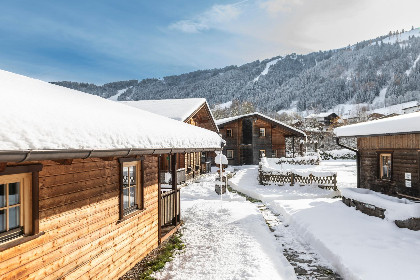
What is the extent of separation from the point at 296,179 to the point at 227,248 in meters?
11.7

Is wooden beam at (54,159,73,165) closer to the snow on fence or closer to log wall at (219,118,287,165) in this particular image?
the snow on fence

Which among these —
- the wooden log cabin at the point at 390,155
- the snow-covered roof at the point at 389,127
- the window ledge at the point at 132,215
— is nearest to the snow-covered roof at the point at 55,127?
the window ledge at the point at 132,215

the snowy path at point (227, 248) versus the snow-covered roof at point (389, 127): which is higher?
the snow-covered roof at point (389, 127)

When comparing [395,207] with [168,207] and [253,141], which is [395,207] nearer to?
[168,207]

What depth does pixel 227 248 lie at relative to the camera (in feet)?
25.2

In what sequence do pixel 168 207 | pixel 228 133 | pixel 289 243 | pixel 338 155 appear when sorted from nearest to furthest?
pixel 289 243
pixel 168 207
pixel 228 133
pixel 338 155

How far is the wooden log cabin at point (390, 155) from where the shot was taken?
9.56 meters

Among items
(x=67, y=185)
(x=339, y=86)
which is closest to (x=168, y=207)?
(x=67, y=185)

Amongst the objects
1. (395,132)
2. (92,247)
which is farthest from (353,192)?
(92,247)

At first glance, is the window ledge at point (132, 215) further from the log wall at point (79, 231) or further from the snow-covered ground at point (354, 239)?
the snow-covered ground at point (354, 239)

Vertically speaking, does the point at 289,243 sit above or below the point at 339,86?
below

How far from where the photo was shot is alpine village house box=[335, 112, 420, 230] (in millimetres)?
9484

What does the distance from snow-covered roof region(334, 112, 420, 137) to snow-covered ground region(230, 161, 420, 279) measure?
3.14m

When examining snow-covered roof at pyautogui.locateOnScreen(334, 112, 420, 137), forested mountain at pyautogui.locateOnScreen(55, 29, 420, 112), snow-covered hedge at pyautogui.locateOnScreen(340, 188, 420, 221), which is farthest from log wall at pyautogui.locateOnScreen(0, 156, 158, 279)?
forested mountain at pyautogui.locateOnScreen(55, 29, 420, 112)
